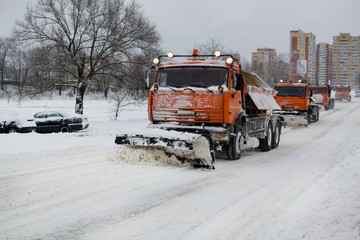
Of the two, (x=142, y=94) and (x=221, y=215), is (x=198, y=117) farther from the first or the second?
(x=142, y=94)

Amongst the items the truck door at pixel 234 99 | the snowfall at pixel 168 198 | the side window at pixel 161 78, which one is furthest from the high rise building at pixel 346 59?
the snowfall at pixel 168 198

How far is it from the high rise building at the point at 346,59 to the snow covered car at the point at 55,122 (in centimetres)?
16312

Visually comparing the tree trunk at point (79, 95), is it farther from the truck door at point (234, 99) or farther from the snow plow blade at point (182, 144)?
the snow plow blade at point (182, 144)

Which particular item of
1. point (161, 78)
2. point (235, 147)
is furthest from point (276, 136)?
point (161, 78)

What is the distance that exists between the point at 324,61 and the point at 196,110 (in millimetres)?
171859

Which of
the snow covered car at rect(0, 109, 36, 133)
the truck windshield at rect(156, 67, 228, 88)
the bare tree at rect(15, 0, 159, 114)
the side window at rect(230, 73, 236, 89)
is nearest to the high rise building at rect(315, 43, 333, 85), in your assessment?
the bare tree at rect(15, 0, 159, 114)

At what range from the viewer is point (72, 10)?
26406 millimetres

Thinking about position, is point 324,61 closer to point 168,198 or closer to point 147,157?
point 147,157

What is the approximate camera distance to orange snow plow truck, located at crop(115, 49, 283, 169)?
8.66 m

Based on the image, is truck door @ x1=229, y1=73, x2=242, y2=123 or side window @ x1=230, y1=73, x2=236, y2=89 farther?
side window @ x1=230, y1=73, x2=236, y2=89

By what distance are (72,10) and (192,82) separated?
19549 mm

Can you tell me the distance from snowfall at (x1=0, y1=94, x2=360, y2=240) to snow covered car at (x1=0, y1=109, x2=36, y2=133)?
807 centimetres

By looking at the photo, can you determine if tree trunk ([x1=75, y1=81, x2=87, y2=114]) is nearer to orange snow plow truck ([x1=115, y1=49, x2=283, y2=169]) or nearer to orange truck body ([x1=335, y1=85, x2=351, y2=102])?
orange snow plow truck ([x1=115, y1=49, x2=283, y2=169])

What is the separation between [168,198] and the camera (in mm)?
6109
